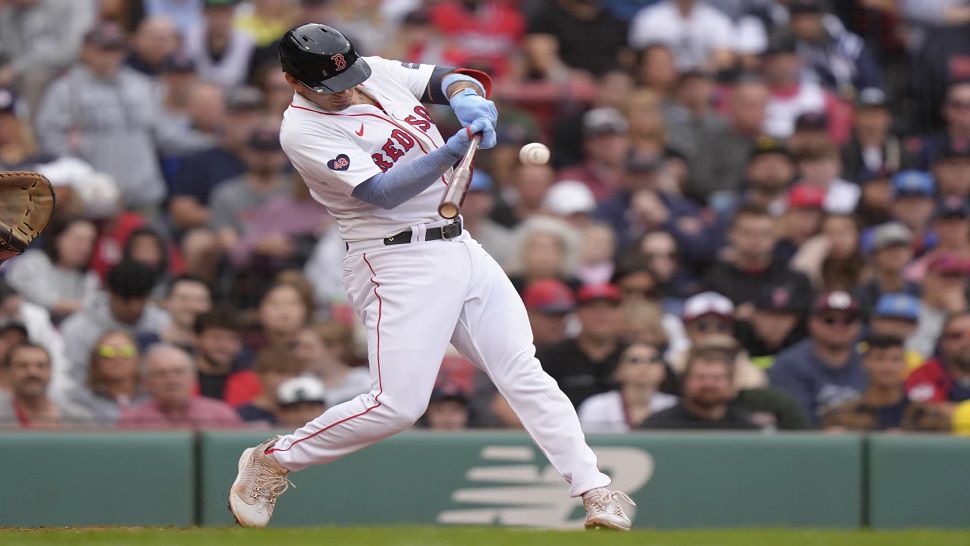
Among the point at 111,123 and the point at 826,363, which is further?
the point at 111,123

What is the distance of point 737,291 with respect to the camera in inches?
323

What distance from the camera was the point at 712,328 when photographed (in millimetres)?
7609

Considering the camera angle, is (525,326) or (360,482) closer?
(525,326)

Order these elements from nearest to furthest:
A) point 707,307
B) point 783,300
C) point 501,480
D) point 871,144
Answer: point 501,480, point 707,307, point 783,300, point 871,144

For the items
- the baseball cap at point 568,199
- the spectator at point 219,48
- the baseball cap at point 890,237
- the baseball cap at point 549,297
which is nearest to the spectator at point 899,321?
the baseball cap at point 890,237

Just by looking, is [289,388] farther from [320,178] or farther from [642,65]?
[642,65]

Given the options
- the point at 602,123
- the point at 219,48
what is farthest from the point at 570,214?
the point at 219,48

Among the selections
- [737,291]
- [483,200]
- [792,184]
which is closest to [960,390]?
[737,291]

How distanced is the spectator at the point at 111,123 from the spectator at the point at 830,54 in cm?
411

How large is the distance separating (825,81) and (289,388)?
4836 mm

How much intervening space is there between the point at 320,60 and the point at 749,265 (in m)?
4.14

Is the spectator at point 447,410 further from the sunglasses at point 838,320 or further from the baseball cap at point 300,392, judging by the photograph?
the sunglasses at point 838,320

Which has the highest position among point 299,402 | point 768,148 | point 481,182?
point 768,148

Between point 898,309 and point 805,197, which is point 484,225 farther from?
point 898,309
